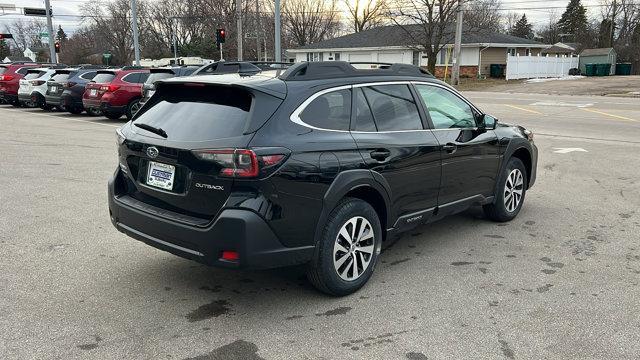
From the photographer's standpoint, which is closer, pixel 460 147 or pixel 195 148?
pixel 195 148

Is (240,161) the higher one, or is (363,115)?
(363,115)

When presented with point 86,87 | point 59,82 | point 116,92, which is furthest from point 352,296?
point 59,82

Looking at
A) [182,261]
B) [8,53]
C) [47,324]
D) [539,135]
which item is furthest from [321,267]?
[8,53]

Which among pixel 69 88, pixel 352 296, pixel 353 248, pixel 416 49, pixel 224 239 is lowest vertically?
pixel 352 296

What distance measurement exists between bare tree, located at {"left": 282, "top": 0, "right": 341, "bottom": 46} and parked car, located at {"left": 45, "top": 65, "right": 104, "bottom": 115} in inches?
2219

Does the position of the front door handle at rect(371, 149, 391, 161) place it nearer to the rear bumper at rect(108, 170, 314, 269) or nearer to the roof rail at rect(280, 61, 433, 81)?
the roof rail at rect(280, 61, 433, 81)

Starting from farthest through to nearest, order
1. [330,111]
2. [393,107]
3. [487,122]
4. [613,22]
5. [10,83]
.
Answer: [613,22] → [10,83] → [487,122] → [393,107] → [330,111]

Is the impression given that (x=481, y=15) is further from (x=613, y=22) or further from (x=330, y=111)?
(x=330, y=111)

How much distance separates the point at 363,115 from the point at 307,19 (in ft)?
240

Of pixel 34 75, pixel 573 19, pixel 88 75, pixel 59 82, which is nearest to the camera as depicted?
pixel 59 82

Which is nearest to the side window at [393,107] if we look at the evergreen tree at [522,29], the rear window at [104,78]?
the rear window at [104,78]

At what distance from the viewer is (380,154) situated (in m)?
4.25

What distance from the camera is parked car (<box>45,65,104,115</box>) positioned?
19016 mm

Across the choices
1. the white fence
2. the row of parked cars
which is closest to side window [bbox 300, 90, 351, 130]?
the row of parked cars
